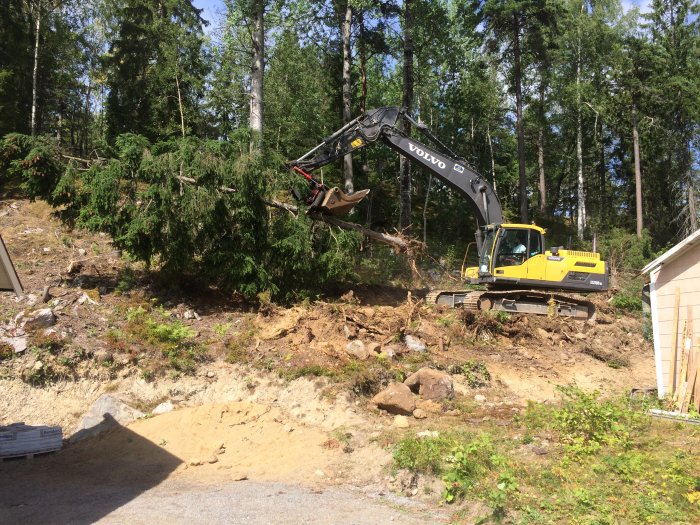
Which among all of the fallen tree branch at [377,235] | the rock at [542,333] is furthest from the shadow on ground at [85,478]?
the rock at [542,333]

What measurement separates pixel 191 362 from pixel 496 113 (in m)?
25.6

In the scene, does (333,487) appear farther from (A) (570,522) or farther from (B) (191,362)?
(B) (191,362)

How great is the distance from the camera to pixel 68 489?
22.5 feet

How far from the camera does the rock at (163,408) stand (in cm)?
932

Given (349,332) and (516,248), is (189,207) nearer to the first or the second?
(349,332)

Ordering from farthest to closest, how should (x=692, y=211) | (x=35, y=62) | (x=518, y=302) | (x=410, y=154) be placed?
(x=692, y=211), (x=35, y=62), (x=410, y=154), (x=518, y=302)

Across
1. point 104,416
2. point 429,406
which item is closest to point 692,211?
point 429,406

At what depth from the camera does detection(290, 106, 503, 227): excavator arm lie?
1415 centimetres

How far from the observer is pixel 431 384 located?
9.70m

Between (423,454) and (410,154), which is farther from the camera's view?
(410,154)

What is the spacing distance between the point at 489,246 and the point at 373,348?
4.70 m

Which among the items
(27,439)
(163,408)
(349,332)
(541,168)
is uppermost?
(541,168)

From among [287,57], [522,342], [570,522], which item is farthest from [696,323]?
[287,57]

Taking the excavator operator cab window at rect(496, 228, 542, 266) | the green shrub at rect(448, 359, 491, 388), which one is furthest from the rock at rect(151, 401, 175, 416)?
the excavator operator cab window at rect(496, 228, 542, 266)
